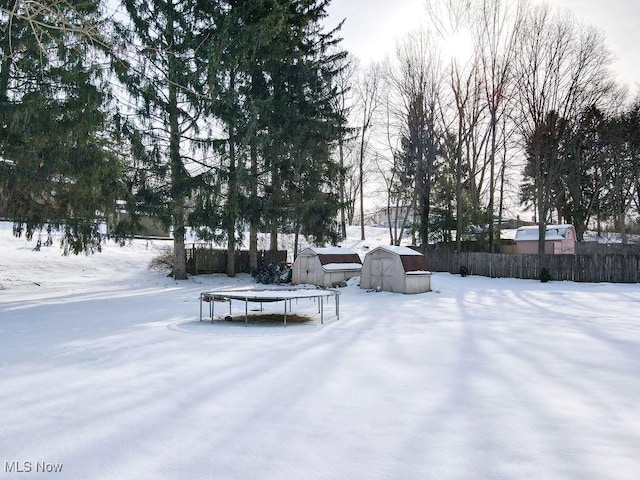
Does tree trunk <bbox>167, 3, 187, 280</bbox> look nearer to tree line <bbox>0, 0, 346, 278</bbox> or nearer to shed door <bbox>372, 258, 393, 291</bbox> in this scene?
tree line <bbox>0, 0, 346, 278</bbox>

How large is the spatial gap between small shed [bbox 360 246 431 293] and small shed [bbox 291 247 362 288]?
63.4 inches

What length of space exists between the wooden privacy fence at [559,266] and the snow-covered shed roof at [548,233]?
33.5ft

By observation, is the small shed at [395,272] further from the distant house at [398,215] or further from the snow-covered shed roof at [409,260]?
the distant house at [398,215]

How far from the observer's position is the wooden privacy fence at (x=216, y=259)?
2366 centimetres

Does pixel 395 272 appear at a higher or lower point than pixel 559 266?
lower

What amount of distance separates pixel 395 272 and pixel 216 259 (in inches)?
424

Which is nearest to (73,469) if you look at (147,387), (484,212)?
(147,387)

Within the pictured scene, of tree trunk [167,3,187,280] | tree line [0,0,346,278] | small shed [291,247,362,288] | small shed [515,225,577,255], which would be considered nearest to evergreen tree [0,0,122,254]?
tree line [0,0,346,278]

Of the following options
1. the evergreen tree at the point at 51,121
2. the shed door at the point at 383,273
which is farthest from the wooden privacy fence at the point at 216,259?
the evergreen tree at the point at 51,121

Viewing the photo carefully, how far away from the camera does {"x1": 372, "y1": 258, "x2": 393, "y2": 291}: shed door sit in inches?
703

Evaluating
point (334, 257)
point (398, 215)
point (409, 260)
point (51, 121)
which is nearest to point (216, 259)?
point (334, 257)

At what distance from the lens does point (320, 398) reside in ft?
16.2

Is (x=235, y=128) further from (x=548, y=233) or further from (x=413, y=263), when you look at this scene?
(x=548, y=233)

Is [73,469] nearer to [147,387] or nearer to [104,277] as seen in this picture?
[147,387]
